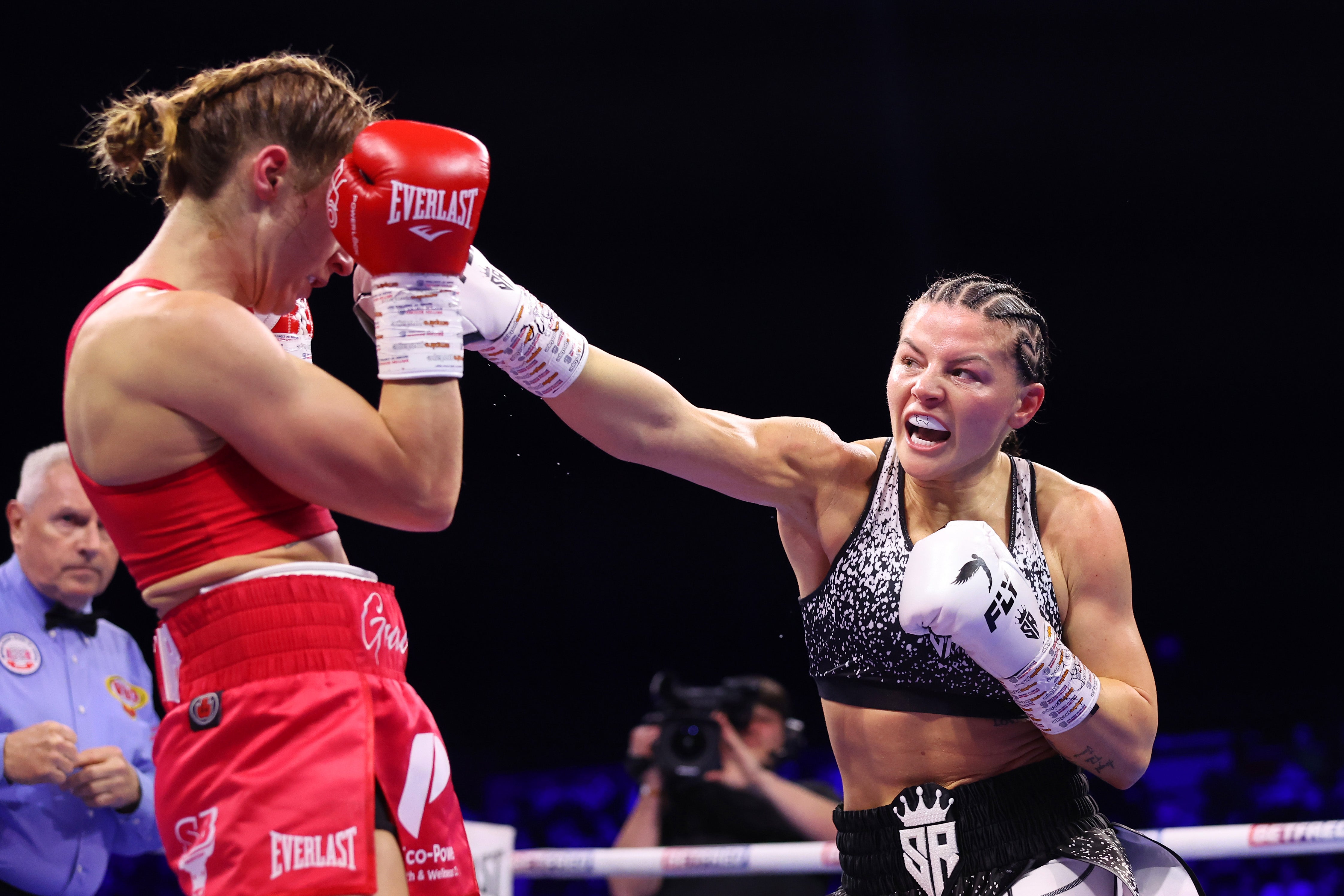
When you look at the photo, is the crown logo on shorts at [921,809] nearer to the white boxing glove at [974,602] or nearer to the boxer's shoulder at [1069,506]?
the white boxing glove at [974,602]

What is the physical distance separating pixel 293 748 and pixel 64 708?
7.39ft

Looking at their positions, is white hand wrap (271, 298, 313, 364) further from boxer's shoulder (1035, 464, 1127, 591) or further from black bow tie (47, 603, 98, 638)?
black bow tie (47, 603, 98, 638)

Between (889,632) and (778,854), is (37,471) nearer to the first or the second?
(778,854)

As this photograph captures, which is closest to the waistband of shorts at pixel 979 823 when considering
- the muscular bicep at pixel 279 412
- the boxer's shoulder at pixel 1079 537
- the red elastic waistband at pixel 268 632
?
the boxer's shoulder at pixel 1079 537

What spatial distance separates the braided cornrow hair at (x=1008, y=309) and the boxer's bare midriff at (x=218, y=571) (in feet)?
4.21

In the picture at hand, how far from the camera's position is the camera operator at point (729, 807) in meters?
3.44

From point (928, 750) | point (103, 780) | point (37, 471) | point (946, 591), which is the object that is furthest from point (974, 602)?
point (37, 471)

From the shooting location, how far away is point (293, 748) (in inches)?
52.7

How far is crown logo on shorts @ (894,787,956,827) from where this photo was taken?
205cm

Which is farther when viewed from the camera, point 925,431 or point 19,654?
point 19,654

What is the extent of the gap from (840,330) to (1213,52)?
94.2 inches

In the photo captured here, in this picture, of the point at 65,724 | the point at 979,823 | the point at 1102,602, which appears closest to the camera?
the point at 979,823

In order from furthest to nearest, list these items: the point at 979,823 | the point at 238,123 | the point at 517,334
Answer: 1. the point at 979,823
2. the point at 517,334
3. the point at 238,123

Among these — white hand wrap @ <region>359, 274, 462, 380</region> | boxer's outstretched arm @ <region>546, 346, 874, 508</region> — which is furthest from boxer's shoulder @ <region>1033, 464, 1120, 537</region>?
white hand wrap @ <region>359, 274, 462, 380</region>
